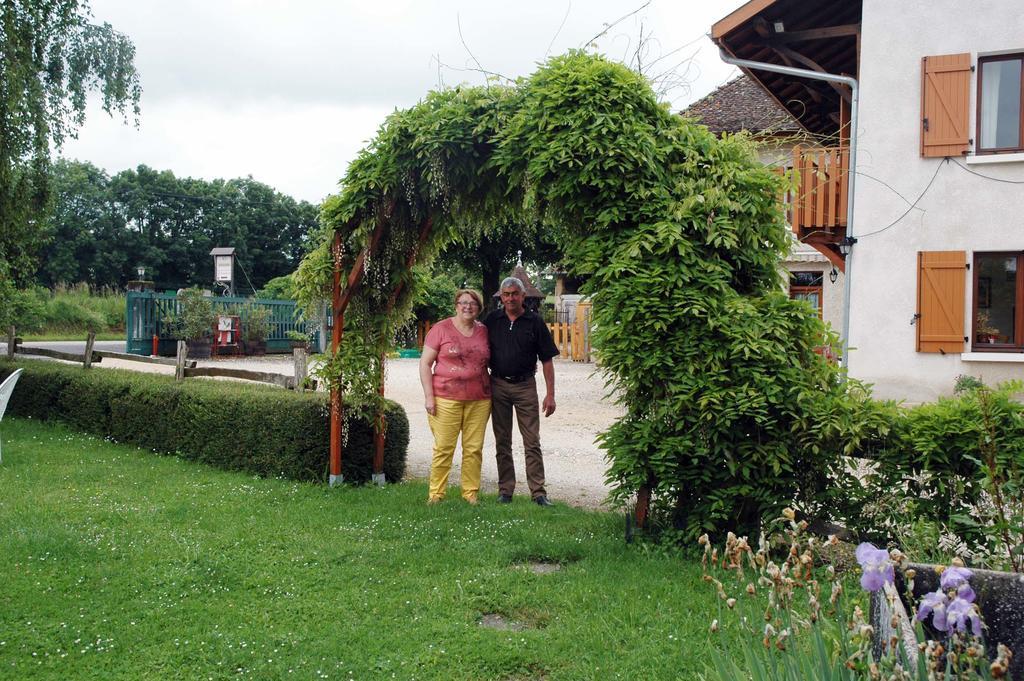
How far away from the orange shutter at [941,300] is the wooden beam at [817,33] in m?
3.80

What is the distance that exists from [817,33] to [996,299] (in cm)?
510

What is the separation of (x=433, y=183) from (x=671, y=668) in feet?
14.0

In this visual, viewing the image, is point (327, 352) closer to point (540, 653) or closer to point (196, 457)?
point (196, 457)

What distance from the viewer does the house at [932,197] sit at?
41.1 ft

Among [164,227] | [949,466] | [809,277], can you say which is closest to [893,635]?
[949,466]

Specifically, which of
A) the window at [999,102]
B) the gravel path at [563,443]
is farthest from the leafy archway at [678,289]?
the window at [999,102]

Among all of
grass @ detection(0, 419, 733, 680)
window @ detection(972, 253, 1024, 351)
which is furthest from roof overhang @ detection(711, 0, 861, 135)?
grass @ detection(0, 419, 733, 680)

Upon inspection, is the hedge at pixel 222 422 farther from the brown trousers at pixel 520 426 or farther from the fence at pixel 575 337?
the fence at pixel 575 337

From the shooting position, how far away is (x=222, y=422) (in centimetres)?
921

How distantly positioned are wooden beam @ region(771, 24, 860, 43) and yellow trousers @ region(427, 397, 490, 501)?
9832 millimetres

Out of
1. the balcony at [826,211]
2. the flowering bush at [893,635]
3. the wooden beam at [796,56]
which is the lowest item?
the flowering bush at [893,635]

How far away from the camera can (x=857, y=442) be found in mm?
5219

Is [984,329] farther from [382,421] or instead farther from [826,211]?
[382,421]

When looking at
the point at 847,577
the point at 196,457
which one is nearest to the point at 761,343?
the point at 847,577
